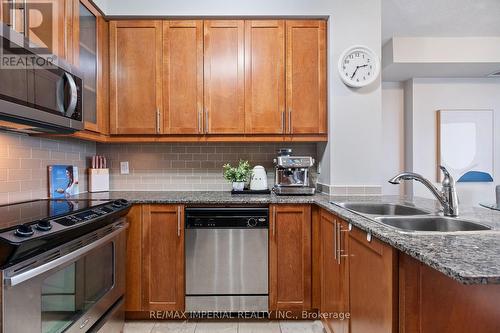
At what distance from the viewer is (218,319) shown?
7.07 feet

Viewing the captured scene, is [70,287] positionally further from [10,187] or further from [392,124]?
[392,124]

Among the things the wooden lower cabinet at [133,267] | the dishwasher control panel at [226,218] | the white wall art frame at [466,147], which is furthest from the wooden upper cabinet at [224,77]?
the white wall art frame at [466,147]

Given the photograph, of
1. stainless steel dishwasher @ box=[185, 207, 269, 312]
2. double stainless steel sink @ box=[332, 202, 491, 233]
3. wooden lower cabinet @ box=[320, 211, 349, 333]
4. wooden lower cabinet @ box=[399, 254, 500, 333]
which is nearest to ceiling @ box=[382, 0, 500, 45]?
double stainless steel sink @ box=[332, 202, 491, 233]

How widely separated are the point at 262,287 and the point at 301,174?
3.08 feet

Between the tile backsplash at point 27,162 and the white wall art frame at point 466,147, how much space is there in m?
4.25

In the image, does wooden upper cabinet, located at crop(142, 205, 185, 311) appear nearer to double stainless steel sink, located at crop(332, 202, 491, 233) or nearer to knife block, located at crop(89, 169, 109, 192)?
knife block, located at crop(89, 169, 109, 192)

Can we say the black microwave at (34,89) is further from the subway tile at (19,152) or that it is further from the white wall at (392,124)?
the white wall at (392,124)

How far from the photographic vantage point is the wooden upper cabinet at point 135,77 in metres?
2.38

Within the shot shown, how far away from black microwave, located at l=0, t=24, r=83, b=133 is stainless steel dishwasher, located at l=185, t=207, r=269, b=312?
1.00 m

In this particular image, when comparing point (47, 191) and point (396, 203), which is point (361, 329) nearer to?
point (396, 203)

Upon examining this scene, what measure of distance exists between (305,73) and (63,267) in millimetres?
2110

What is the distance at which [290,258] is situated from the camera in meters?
2.11

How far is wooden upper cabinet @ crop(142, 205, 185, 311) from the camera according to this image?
2.09m

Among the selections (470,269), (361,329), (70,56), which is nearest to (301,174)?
(361,329)
